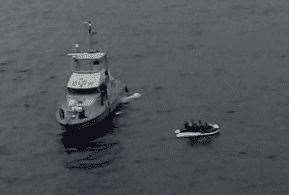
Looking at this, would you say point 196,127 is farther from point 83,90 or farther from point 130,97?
point 83,90

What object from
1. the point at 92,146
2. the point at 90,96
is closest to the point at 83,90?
the point at 90,96

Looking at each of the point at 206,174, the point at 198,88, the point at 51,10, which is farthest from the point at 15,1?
the point at 206,174

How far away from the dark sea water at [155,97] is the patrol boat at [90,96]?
8.68 ft

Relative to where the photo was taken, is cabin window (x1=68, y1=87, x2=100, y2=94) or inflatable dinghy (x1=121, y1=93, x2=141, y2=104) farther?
inflatable dinghy (x1=121, y1=93, x2=141, y2=104)

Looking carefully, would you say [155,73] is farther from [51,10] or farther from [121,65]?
[51,10]

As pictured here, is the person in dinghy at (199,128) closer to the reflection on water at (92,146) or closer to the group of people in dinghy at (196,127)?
the group of people in dinghy at (196,127)

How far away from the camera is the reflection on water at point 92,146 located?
74.7 m

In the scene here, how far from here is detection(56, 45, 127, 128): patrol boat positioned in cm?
7956

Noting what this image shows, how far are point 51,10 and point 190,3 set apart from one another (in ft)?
108

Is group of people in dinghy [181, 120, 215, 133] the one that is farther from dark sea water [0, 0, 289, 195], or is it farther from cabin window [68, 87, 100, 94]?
cabin window [68, 87, 100, 94]

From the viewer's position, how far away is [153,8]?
13162 centimetres

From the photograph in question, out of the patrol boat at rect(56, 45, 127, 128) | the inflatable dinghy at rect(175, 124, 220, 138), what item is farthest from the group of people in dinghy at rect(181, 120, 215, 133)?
the patrol boat at rect(56, 45, 127, 128)

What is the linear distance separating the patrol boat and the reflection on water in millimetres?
1735

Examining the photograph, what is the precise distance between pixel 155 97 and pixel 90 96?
12.9 m
